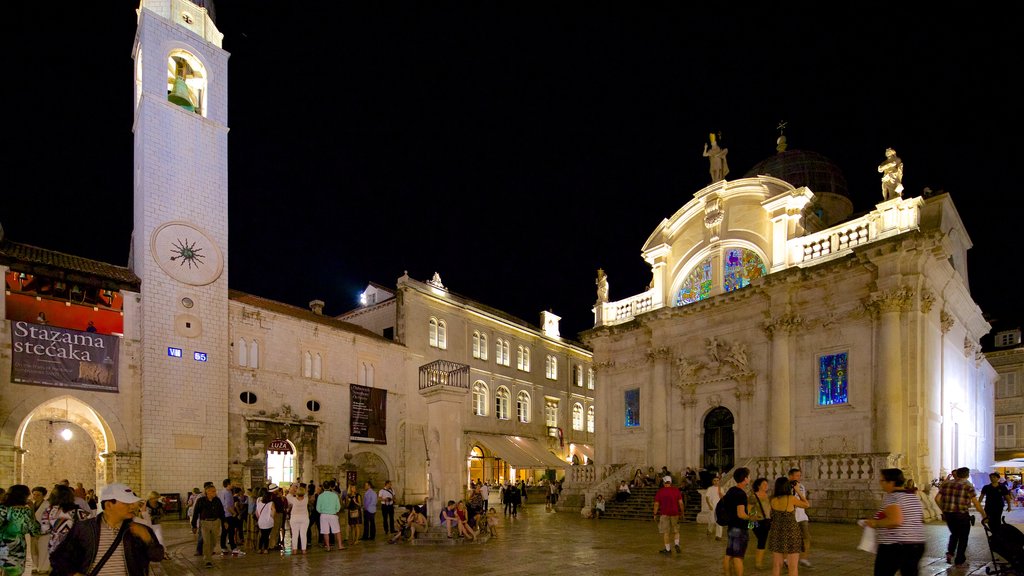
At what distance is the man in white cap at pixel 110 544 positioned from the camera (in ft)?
15.6

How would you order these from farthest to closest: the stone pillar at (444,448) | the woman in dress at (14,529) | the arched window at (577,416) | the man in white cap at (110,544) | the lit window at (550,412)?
the arched window at (577,416) → the lit window at (550,412) → the stone pillar at (444,448) → the woman in dress at (14,529) → the man in white cap at (110,544)

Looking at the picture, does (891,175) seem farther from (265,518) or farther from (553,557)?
(265,518)

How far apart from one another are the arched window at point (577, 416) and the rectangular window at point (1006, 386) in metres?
26.1

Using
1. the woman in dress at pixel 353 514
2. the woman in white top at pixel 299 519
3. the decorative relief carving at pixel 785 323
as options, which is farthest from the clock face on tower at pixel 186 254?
the decorative relief carving at pixel 785 323

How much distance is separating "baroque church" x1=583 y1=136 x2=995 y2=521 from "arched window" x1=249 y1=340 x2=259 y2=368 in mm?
15605

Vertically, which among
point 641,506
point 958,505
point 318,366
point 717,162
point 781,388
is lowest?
point 641,506

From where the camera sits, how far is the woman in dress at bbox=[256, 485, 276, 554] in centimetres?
1548

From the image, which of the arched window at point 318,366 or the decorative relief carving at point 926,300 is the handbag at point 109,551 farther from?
the arched window at point 318,366

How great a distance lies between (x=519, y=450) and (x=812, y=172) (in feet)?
73.1

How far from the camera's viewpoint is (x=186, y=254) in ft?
90.8

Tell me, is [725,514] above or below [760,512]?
above

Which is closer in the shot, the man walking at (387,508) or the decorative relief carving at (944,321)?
the man walking at (387,508)

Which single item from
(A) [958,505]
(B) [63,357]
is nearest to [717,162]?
(A) [958,505]

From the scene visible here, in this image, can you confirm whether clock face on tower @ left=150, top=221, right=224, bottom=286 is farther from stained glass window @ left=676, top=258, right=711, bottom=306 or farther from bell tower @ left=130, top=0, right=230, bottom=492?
stained glass window @ left=676, top=258, right=711, bottom=306
